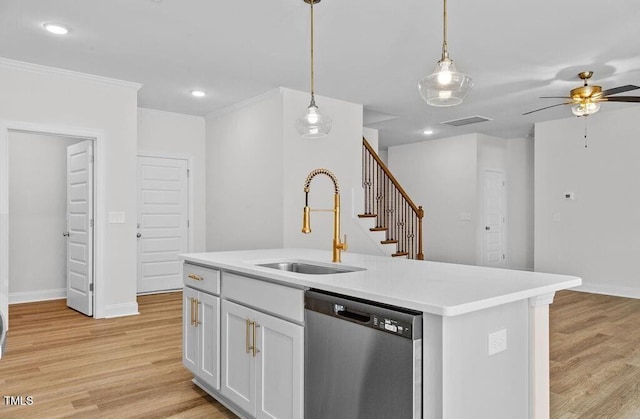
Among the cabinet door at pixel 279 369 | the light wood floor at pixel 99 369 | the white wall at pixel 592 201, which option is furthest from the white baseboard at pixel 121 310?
the white wall at pixel 592 201

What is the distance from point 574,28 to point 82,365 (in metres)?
4.63

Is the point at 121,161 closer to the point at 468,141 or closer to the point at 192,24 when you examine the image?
the point at 192,24

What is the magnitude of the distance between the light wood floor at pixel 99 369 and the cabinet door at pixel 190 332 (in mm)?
176

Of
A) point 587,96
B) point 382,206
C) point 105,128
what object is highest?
point 587,96

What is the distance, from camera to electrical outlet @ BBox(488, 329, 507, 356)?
1632 mm

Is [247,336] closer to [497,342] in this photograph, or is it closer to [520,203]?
[497,342]

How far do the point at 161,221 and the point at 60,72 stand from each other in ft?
7.82

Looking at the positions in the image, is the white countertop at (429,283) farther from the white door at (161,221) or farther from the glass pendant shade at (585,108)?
the white door at (161,221)

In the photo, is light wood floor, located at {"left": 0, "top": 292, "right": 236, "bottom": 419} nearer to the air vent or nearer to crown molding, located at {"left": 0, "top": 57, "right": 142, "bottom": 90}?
crown molding, located at {"left": 0, "top": 57, "right": 142, "bottom": 90}

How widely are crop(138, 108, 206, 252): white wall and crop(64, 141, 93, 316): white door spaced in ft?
3.52

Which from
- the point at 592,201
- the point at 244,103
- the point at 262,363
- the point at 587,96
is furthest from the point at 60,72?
the point at 592,201

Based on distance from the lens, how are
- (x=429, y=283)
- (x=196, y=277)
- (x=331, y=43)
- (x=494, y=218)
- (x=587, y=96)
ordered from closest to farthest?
(x=429, y=283) < (x=196, y=277) < (x=331, y=43) < (x=587, y=96) < (x=494, y=218)

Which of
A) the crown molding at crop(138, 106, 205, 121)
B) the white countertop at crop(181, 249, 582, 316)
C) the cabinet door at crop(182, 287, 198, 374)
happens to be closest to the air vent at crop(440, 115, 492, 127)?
the crown molding at crop(138, 106, 205, 121)

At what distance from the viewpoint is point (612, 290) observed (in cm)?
621
